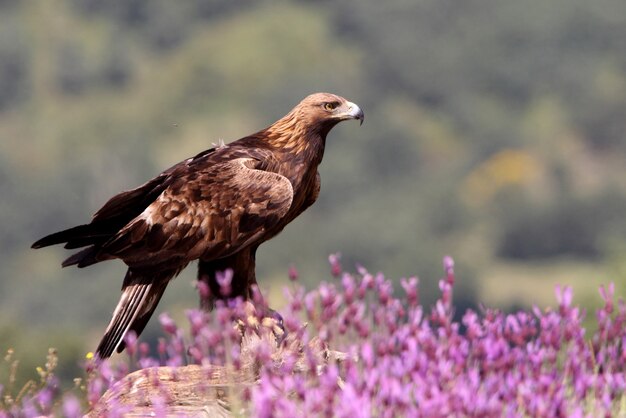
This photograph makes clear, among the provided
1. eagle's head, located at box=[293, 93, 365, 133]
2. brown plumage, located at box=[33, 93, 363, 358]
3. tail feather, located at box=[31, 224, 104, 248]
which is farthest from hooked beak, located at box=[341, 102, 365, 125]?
tail feather, located at box=[31, 224, 104, 248]

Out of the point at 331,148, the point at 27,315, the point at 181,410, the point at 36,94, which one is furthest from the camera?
the point at 36,94

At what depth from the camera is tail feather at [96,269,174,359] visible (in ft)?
32.6

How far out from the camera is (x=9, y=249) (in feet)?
540

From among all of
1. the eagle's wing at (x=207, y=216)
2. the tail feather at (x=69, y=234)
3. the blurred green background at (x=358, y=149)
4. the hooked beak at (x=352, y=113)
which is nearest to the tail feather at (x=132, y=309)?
the eagle's wing at (x=207, y=216)

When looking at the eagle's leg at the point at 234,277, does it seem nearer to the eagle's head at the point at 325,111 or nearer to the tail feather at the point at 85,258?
the tail feather at the point at 85,258

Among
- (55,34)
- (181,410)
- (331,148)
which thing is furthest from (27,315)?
(181,410)

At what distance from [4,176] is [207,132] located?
1068 inches

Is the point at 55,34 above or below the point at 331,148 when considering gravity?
above

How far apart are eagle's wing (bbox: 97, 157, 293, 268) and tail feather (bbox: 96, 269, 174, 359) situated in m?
0.15

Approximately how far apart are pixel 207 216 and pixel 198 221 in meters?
0.08

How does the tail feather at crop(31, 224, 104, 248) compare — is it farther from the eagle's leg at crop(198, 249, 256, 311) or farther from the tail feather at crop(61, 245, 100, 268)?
the eagle's leg at crop(198, 249, 256, 311)

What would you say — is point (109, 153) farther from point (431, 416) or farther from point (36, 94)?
point (431, 416)

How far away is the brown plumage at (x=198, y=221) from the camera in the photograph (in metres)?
10.2

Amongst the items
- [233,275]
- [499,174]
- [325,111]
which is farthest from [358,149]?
[233,275]
